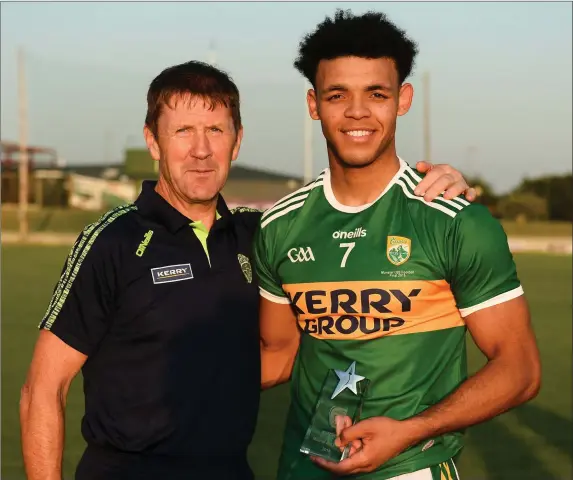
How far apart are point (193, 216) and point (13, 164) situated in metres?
68.4

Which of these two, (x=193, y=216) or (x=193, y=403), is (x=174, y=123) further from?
(x=193, y=403)

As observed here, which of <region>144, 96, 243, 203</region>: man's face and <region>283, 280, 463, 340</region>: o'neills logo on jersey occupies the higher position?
<region>144, 96, 243, 203</region>: man's face

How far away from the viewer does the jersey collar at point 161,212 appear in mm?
3541

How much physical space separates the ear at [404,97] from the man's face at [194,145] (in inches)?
25.9

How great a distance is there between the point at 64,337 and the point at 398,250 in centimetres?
122

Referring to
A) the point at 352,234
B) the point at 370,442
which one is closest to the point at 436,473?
the point at 370,442

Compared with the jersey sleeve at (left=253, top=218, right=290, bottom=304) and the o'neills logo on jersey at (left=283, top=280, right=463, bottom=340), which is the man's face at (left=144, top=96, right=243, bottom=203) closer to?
the jersey sleeve at (left=253, top=218, right=290, bottom=304)

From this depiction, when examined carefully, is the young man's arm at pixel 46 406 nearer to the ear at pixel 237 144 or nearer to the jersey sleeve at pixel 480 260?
the ear at pixel 237 144

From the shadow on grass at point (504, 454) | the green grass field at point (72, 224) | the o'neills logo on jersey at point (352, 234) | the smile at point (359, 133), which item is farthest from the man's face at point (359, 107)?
the green grass field at point (72, 224)

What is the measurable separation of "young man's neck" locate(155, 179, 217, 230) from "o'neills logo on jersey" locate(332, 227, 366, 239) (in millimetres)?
561

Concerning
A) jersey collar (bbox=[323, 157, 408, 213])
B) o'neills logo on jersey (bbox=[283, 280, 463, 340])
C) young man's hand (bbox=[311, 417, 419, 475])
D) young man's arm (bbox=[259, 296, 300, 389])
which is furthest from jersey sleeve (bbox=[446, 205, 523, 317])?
young man's arm (bbox=[259, 296, 300, 389])

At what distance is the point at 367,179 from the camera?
11.3 feet

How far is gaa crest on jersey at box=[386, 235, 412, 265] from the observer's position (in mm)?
3244

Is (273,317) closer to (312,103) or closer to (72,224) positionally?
(312,103)
